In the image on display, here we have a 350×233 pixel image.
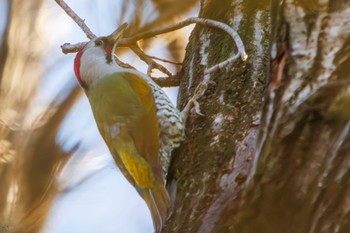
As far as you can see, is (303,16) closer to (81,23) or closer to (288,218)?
(288,218)

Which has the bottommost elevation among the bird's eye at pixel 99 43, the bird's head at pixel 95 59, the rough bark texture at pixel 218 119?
the rough bark texture at pixel 218 119

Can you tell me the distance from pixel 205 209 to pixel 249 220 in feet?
2.82

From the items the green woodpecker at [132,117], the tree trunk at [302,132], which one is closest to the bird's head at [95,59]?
the green woodpecker at [132,117]

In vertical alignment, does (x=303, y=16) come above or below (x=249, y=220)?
above

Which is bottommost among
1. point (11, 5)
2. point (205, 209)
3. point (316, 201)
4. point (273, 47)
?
point (205, 209)

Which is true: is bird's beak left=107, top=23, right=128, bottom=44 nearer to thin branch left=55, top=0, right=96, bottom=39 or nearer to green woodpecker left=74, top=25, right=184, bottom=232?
green woodpecker left=74, top=25, right=184, bottom=232

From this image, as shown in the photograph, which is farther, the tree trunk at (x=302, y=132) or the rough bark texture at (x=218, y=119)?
the rough bark texture at (x=218, y=119)

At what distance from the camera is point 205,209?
230 cm

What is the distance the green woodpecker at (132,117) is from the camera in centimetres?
304

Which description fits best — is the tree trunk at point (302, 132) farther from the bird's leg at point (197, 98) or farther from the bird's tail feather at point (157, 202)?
the bird's leg at point (197, 98)

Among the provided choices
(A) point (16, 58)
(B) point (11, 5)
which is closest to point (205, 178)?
(A) point (16, 58)

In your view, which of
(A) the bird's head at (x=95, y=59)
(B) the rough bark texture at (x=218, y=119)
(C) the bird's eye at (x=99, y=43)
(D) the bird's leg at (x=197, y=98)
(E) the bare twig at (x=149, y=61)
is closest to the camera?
(B) the rough bark texture at (x=218, y=119)

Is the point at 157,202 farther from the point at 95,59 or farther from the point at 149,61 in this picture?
the point at 95,59

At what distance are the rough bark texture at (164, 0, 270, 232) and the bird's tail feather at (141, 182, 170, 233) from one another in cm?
6
